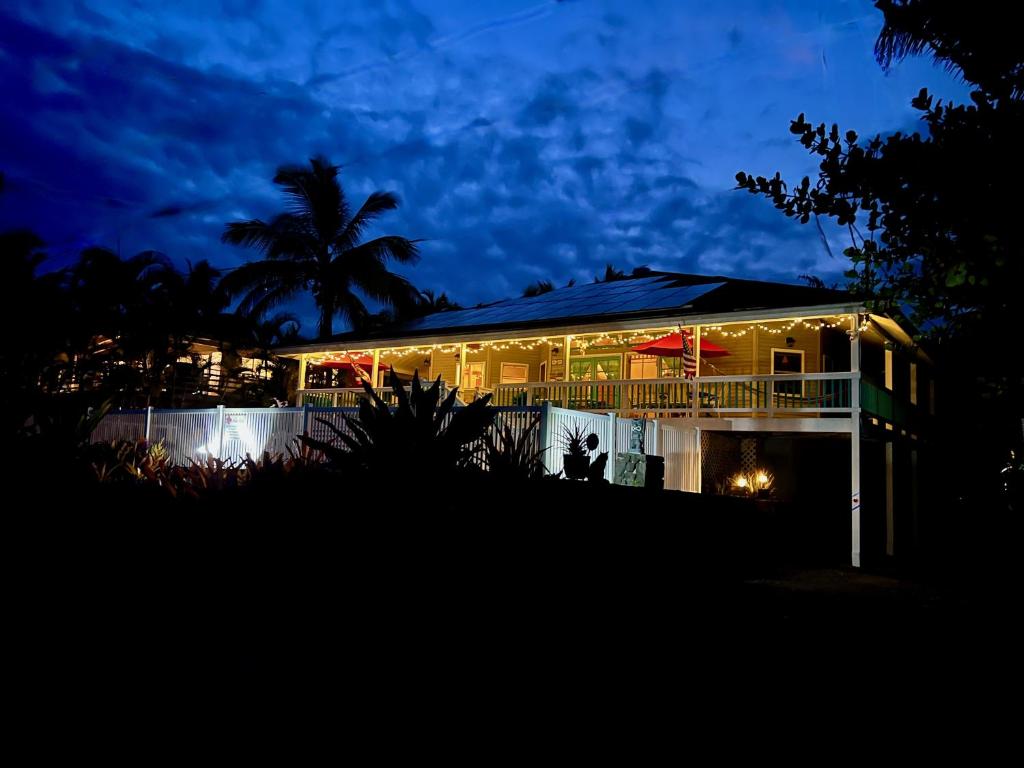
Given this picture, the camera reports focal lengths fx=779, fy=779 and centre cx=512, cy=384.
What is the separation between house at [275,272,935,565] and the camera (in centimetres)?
1398

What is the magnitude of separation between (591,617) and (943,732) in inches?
85.1

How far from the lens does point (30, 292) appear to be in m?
19.4

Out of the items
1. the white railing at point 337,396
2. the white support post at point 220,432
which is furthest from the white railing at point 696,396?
the white support post at point 220,432

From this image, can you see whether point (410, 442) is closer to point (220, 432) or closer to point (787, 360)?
point (220, 432)

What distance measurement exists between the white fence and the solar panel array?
3.52 m

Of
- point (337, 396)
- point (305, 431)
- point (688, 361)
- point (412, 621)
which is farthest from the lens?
point (337, 396)

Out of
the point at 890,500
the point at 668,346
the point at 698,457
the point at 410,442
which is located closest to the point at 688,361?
the point at 668,346

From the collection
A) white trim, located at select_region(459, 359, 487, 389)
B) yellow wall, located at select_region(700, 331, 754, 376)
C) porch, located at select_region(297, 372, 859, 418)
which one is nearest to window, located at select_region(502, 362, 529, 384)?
white trim, located at select_region(459, 359, 487, 389)

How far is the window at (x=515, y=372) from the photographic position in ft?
72.8

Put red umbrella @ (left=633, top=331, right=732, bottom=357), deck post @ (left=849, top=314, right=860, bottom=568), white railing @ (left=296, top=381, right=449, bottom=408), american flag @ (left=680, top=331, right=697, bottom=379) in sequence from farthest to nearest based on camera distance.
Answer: white railing @ (left=296, top=381, right=449, bottom=408)
red umbrella @ (left=633, top=331, right=732, bottom=357)
american flag @ (left=680, top=331, right=697, bottom=379)
deck post @ (left=849, top=314, right=860, bottom=568)

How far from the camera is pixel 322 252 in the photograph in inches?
1164

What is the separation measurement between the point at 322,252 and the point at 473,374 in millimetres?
10158

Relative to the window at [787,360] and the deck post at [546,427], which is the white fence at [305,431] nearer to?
the deck post at [546,427]

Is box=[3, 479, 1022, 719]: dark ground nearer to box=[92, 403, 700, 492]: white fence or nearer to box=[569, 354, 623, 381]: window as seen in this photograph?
box=[92, 403, 700, 492]: white fence
